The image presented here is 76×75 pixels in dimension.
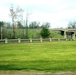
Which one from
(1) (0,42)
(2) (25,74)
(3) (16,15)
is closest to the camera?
(2) (25,74)

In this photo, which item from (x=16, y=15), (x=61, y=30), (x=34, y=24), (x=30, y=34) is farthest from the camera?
(x=34, y=24)

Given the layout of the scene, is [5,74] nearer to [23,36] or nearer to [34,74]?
[34,74]

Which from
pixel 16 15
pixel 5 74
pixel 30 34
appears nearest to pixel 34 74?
pixel 5 74

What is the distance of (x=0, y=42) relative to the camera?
157ft

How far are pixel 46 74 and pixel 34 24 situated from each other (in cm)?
9422

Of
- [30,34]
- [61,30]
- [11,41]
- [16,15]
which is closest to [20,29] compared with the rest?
[30,34]

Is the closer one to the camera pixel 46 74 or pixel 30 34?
pixel 46 74

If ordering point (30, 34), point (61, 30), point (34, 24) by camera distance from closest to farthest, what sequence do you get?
point (30, 34) → point (61, 30) → point (34, 24)

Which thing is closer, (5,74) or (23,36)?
(5,74)

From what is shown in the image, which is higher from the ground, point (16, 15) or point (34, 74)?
point (16, 15)

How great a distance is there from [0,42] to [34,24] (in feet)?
191

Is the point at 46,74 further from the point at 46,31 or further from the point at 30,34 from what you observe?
the point at 30,34

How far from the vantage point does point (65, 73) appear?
1170 centimetres

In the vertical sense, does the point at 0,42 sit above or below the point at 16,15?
below
